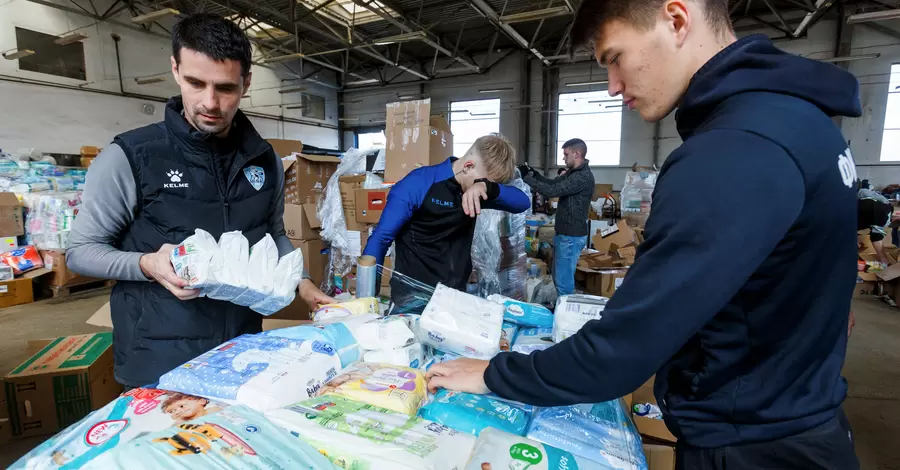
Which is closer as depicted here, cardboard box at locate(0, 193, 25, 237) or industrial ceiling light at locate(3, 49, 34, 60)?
cardboard box at locate(0, 193, 25, 237)

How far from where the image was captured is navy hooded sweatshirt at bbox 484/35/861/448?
500 mm

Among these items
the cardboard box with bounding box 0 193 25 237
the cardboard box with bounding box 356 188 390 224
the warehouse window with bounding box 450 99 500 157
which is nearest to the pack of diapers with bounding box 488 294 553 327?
the cardboard box with bounding box 356 188 390 224

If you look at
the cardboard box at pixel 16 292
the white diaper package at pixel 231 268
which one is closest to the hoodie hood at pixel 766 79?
the white diaper package at pixel 231 268

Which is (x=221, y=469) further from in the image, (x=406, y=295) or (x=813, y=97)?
(x=406, y=295)

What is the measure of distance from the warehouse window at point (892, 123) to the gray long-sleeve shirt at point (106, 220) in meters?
12.2

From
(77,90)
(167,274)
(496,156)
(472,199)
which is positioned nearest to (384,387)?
(167,274)

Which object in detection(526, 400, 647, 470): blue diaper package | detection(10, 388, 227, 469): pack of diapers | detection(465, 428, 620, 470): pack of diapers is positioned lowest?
detection(526, 400, 647, 470): blue diaper package

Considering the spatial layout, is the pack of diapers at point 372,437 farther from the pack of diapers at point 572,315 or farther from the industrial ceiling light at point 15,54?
the industrial ceiling light at point 15,54

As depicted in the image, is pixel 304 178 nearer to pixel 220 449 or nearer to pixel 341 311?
pixel 341 311

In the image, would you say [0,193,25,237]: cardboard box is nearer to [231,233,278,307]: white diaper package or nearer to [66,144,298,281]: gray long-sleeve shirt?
[66,144,298,281]: gray long-sleeve shirt

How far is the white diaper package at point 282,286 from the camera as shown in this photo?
3.22 ft

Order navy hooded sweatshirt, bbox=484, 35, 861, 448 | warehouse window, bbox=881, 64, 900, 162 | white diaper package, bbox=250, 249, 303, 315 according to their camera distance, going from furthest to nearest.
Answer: warehouse window, bbox=881, 64, 900, 162 < white diaper package, bbox=250, 249, 303, 315 < navy hooded sweatshirt, bbox=484, 35, 861, 448

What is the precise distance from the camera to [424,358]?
3.62 ft

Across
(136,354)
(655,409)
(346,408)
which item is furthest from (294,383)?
(655,409)
